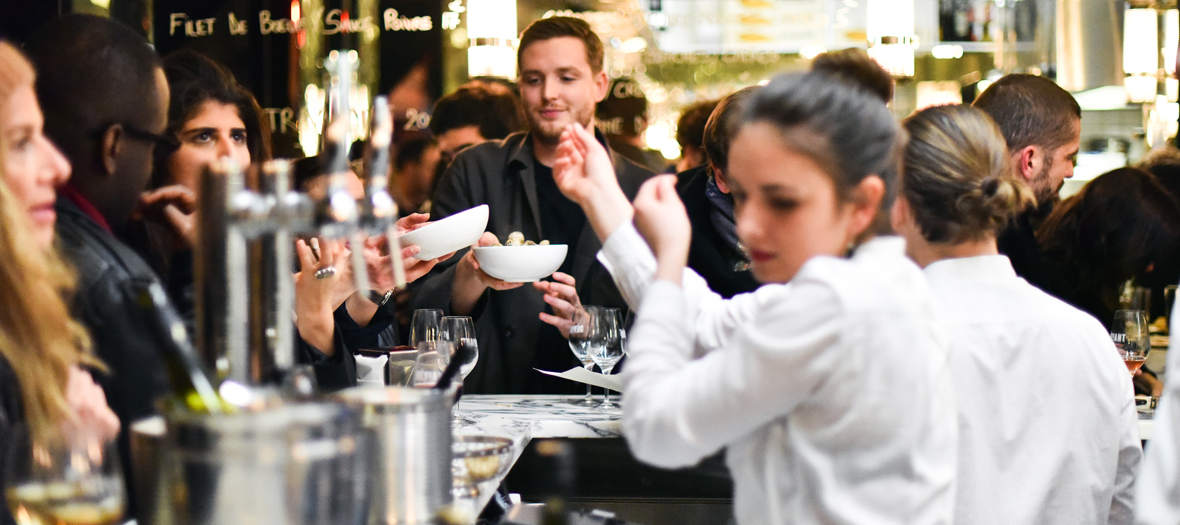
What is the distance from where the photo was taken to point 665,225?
51.6 inches

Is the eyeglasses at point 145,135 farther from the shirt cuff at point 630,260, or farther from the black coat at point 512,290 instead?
the black coat at point 512,290

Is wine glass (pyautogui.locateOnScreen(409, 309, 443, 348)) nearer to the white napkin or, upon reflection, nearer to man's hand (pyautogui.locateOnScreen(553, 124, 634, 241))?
the white napkin

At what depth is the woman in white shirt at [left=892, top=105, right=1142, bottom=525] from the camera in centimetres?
165

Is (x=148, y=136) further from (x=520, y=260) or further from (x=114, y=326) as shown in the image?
(x=520, y=260)

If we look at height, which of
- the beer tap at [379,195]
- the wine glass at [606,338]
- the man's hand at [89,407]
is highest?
the beer tap at [379,195]

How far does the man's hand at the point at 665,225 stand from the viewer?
1282 millimetres

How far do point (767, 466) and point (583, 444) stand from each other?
1211mm

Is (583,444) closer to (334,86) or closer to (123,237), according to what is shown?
(123,237)

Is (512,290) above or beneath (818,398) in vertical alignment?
beneath

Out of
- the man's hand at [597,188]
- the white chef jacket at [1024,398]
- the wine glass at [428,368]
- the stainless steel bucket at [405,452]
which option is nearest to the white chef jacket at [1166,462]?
the white chef jacket at [1024,398]

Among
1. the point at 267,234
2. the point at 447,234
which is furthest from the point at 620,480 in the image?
the point at 267,234

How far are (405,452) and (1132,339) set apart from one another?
2000 millimetres

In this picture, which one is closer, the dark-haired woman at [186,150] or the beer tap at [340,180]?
the beer tap at [340,180]

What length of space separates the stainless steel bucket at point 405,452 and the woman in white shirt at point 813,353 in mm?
237
